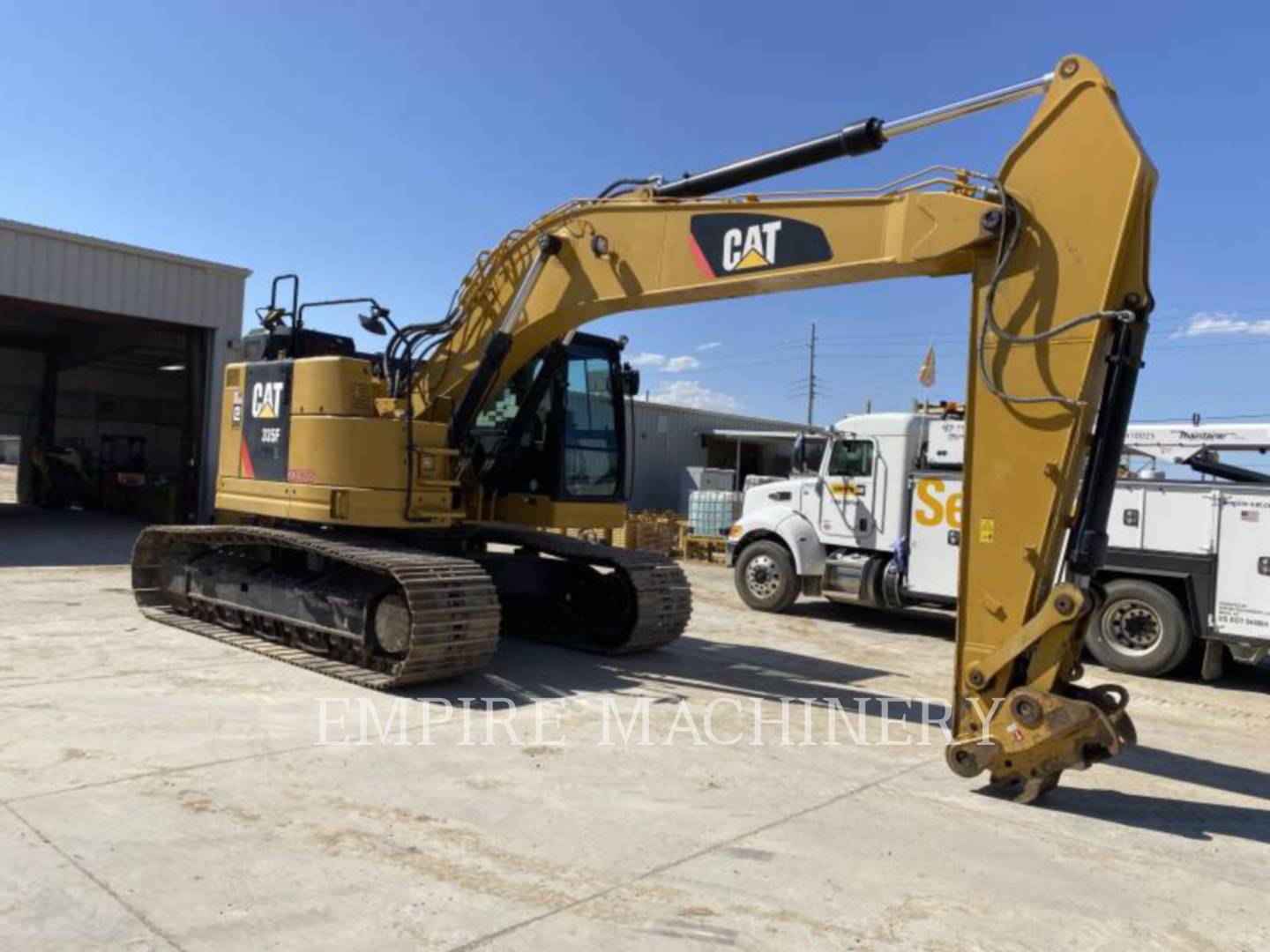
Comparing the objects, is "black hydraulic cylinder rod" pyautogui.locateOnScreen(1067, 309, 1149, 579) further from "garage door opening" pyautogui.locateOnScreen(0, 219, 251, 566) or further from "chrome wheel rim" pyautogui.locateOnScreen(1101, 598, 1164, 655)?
"garage door opening" pyautogui.locateOnScreen(0, 219, 251, 566)

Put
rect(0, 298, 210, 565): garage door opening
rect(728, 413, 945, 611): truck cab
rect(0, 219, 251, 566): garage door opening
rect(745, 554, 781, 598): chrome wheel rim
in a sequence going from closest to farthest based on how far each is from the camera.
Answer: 1. rect(728, 413, 945, 611): truck cab
2. rect(745, 554, 781, 598): chrome wheel rim
3. rect(0, 219, 251, 566): garage door opening
4. rect(0, 298, 210, 565): garage door opening

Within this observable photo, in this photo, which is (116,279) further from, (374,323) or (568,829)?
(568,829)

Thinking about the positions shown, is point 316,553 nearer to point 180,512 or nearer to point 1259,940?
point 1259,940

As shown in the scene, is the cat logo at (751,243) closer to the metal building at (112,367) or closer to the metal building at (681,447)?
the metal building at (112,367)

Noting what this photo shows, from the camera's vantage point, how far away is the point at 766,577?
1335 centimetres

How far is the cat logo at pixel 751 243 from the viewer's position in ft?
20.7

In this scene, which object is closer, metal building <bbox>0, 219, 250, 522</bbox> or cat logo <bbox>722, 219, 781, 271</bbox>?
cat logo <bbox>722, 219, 781, 271</bbox>

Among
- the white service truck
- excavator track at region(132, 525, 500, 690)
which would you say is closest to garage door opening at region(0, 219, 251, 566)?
excavator track at region(132, 525, 500, 690)

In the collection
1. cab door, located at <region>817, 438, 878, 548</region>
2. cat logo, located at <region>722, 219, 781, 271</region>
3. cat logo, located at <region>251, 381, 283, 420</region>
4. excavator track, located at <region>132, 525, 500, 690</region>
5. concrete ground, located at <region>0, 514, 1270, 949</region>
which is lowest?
concrete ground, located at <region>0, 514, 1270, 949</region>

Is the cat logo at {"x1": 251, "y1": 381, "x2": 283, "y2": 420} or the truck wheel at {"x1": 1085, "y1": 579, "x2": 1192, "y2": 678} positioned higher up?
the cat logo at {"x1": 251, "y1": 381, "x2": 283, "y2": 420}

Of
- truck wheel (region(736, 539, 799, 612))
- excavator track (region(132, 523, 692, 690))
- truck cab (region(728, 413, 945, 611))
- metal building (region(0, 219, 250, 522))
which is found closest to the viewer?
excavator track (region(132, 523, 692, 690))

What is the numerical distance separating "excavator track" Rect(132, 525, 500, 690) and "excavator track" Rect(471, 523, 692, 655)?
1252 millimetres

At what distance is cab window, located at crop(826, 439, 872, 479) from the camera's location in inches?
498

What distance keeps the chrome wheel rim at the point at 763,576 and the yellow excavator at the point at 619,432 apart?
4109 mm
